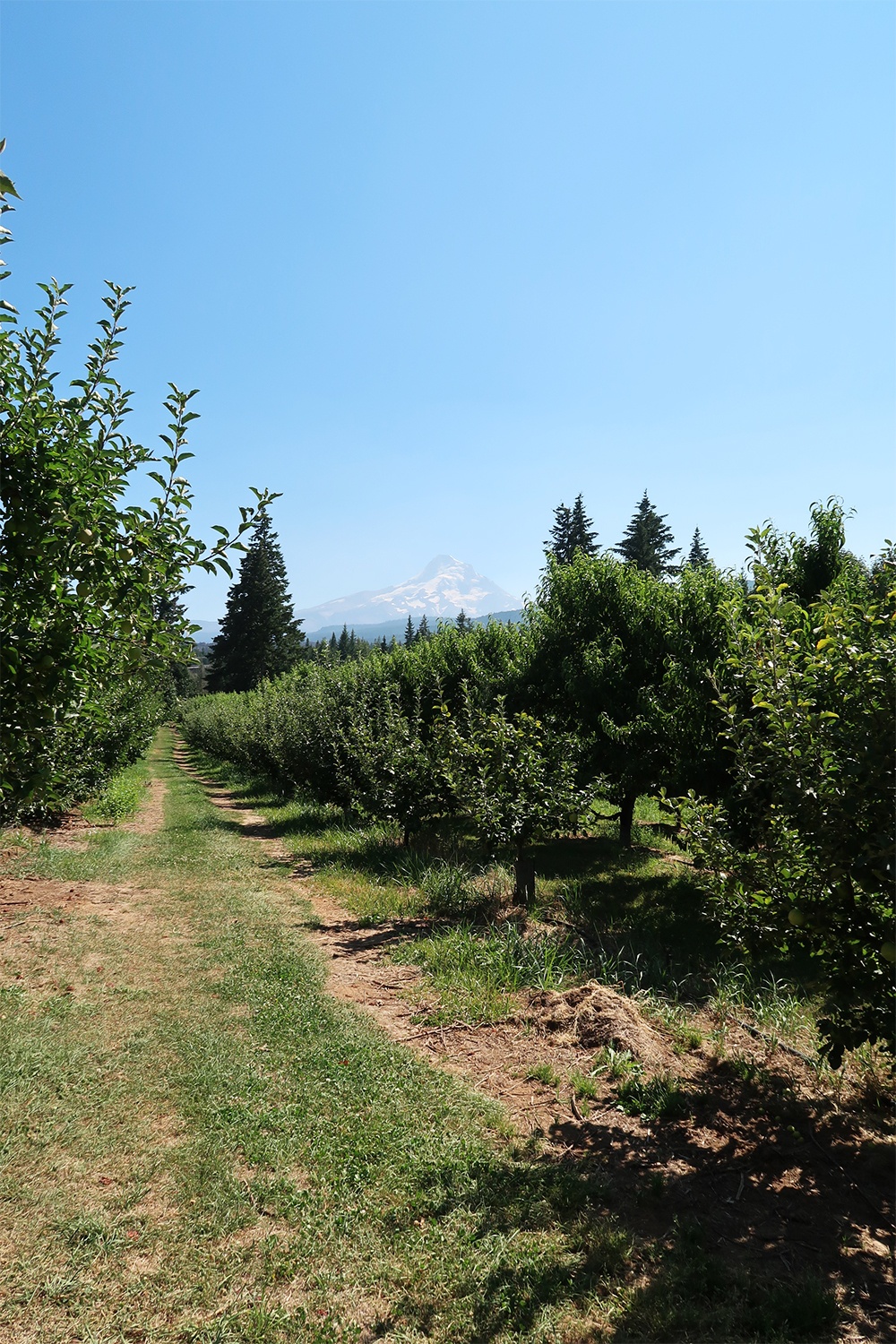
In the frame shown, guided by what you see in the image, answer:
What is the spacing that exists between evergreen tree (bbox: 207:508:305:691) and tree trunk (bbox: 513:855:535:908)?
48.6 m

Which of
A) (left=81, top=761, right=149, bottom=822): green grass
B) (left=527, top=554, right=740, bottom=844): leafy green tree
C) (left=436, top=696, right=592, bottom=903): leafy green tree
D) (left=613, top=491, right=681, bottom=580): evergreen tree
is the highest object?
(left=613, top=491, right=681, bottom=580): evergreen tree

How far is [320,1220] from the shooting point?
3213 millimetres

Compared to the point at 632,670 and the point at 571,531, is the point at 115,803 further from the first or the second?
the point at 571,531

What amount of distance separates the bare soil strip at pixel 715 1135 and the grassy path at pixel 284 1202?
23 centimetres

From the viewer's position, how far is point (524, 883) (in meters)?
8.48

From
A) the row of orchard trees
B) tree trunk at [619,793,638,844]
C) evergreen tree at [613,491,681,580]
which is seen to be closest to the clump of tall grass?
the row of orchard trees

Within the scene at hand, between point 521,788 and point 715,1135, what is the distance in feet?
14.7

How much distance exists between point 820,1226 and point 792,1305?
0.68 metres

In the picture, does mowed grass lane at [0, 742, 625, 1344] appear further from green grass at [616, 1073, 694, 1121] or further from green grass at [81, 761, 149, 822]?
green grass at [81, 761, 149, 822]

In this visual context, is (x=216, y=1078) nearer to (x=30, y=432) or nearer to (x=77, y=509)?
(x=77, y=509)

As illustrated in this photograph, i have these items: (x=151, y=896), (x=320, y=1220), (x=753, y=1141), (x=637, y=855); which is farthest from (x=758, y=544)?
(x=637, y=855)

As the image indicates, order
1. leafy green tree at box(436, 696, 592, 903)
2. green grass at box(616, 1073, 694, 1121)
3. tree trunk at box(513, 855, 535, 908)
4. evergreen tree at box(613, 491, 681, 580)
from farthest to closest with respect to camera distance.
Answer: evergreen tree at box(613, 491, 681, 580) < tree trunk at box(513, 855, 535, 908) < leafy green tree at box(436, 696, 592, 903) < green grass at box(616, 1073, 694, 1121)

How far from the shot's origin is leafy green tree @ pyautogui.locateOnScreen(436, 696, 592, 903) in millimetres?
7980

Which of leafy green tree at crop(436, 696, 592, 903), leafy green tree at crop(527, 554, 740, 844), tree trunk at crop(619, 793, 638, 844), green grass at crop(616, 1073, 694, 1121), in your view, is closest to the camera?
green grass at crop(616, 1073, 694, 1121)
